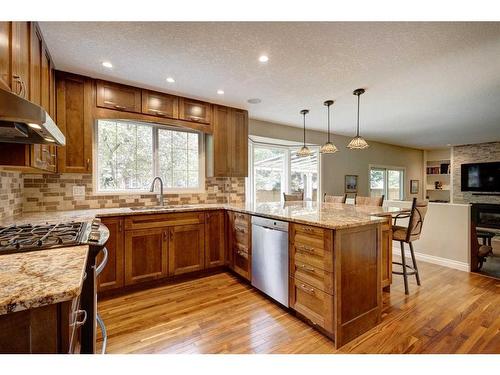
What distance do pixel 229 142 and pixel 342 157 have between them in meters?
3.48

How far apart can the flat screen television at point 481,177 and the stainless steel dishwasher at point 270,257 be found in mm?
7802

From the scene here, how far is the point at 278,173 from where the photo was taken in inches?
195

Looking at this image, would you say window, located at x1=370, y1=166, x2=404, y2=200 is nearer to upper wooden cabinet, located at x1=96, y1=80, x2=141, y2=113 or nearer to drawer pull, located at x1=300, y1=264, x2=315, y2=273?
drawer pull, located at x1=300, y1=264, x2=315, y2=273

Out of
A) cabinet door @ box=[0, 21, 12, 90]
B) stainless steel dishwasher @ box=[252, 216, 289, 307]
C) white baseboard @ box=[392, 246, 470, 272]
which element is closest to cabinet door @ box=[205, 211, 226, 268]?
stainless steel dishwasher @ box=[252, 216, 289, 307]

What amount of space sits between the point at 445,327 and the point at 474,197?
23.8 feet

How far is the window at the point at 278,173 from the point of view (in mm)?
4553

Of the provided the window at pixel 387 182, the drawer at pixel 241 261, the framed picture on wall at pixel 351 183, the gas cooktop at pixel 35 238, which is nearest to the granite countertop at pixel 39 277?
the gas cooktop at pixel 35 238

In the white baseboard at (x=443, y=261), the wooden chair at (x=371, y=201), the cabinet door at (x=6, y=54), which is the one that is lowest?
the white baseboard at (x=443, y=261)

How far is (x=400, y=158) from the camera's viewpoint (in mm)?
7695

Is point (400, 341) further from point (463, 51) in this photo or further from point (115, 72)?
point (115, 72)

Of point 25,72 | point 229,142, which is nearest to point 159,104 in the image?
point 229,142

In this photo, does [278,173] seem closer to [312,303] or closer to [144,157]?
[144,157]

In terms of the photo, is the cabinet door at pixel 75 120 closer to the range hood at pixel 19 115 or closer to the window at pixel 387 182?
the range hood at pixel 19 115
